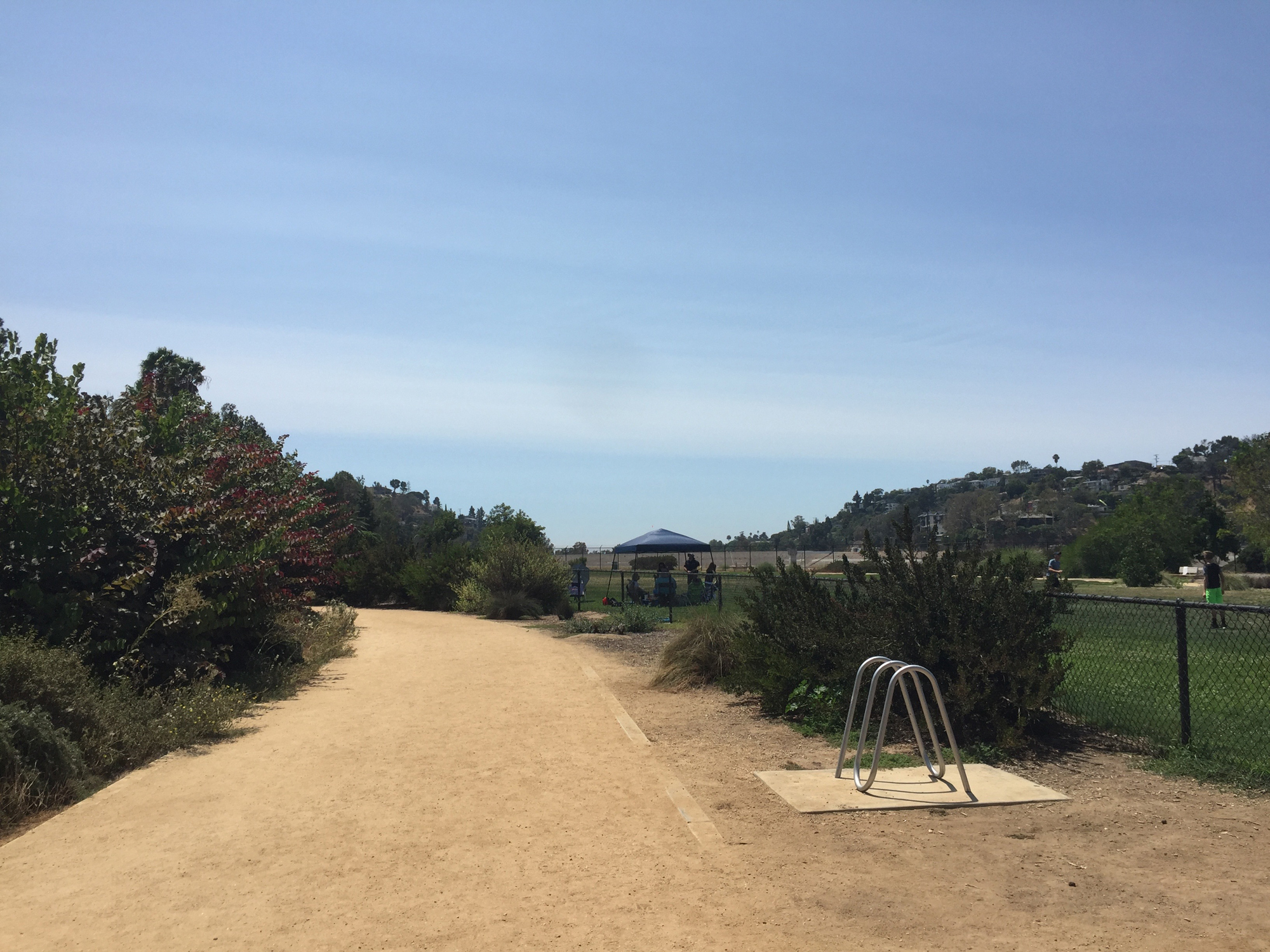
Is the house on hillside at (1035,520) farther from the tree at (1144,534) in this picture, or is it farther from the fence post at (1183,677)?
the fence post at (1183,677)

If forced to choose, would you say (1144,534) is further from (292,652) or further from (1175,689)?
(292,652)

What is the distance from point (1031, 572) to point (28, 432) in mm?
10403

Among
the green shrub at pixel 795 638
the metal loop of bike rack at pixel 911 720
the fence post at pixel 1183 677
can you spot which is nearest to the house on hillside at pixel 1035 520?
the green shrub at pixel 795 638

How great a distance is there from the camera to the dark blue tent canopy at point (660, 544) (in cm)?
2942

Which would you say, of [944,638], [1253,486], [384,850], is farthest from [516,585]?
[1253,486]

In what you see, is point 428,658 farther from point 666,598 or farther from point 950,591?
point 666,598

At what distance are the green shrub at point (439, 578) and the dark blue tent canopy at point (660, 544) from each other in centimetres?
473

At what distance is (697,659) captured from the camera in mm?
12516

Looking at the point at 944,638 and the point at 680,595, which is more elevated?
the point at 944,638

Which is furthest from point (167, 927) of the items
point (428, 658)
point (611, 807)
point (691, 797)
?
point (428, 658)

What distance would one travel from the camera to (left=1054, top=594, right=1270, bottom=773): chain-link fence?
303 inches

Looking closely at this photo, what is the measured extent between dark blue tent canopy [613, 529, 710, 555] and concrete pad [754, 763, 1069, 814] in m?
20.9

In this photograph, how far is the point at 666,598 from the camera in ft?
83.8

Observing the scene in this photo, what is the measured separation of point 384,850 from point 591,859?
1.24 m
